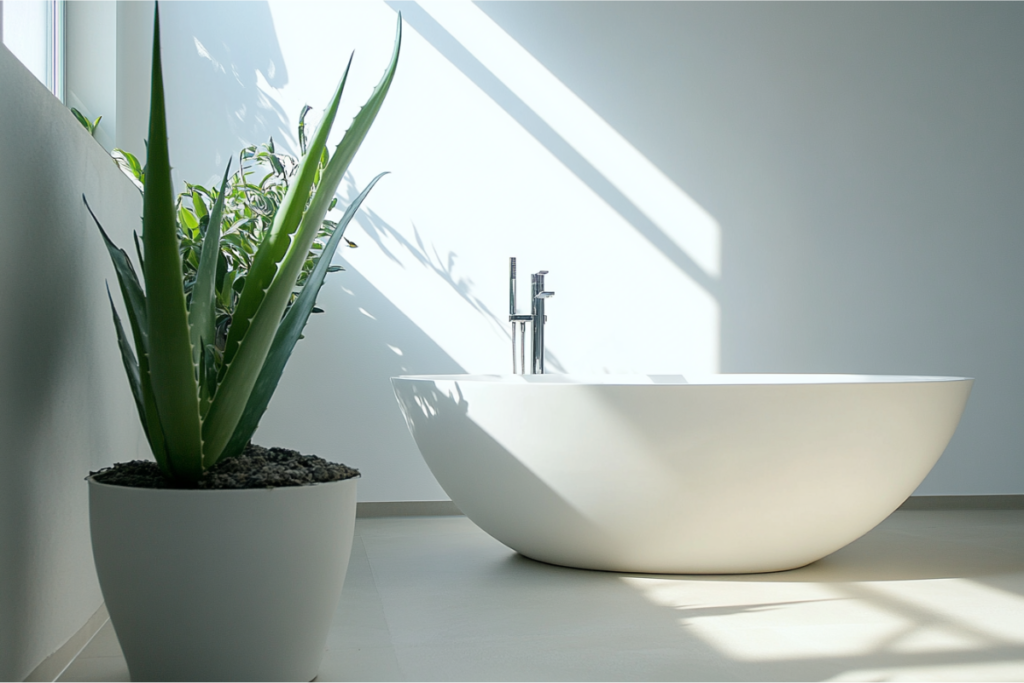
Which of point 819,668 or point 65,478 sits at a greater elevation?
point 65,478

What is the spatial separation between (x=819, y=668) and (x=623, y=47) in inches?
94.0

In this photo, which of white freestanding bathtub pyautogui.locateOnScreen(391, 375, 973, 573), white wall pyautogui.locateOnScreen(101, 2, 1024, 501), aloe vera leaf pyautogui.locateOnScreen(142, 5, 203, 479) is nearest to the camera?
aloe vera leaf pyautogui.locateOnScreen(142, 5, 203, 479)

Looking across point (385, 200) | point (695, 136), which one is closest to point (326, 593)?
point (385, 200)

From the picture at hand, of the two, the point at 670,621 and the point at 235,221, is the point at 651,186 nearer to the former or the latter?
the point at 235,221

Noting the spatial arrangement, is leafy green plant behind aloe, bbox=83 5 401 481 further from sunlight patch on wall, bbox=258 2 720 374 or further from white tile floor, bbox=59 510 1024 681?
sunlight patch on wall, bbox=258 2 720 374

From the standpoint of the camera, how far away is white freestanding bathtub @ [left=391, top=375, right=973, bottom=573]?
1.90 meters

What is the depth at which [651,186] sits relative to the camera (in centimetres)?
318

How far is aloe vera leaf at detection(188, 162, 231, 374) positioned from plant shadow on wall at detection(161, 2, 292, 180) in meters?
1.79

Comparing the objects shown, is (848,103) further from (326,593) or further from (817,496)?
(326,593)

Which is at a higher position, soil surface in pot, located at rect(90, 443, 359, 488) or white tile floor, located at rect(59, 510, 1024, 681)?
soil surface in pot, located at rect(90, 443, 359, 488)

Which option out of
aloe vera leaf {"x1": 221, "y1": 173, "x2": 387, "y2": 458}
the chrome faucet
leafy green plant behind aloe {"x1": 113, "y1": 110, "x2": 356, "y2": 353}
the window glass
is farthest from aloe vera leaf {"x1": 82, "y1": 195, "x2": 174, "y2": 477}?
the chrome faucet

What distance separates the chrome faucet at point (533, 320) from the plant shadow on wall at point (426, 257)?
0.58 ft

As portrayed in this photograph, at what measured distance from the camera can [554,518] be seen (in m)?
2.05

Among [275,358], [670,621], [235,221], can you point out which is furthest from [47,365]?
[670,621]
